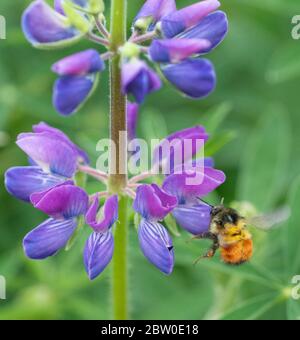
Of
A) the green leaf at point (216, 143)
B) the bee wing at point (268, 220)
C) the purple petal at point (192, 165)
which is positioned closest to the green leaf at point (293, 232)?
the green leaf at point (216, 143)

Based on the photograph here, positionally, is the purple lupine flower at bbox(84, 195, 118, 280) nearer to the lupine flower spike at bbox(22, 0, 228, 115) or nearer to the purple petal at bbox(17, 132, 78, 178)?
the purple petal at bbox(17, 132, 78, 178)

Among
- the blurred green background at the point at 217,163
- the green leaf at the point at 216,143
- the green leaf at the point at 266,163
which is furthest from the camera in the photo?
the green leaf at the point at 266,163

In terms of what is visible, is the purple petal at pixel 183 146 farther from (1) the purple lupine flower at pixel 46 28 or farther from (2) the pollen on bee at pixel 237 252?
(1) the purple lupine flower at pixel 46 28

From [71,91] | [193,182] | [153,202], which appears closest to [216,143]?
[193,182]

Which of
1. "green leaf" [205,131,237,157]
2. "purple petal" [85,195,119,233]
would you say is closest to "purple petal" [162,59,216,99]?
"purple petal" [85,195,119,233]
